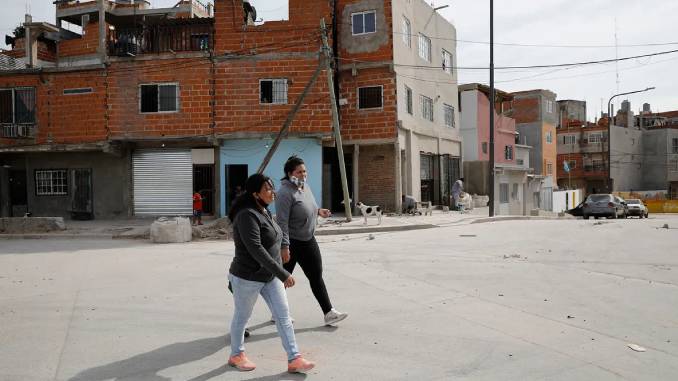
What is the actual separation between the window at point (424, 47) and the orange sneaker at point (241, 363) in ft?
83.4

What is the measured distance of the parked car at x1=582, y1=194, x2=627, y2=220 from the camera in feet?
97.4

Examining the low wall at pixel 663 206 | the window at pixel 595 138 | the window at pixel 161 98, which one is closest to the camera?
the window at pixel 161 98

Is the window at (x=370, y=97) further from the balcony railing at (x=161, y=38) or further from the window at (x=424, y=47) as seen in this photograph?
the balcony railing at (x=161, y=38)

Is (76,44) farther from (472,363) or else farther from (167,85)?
(472,363)

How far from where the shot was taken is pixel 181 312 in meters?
6.45

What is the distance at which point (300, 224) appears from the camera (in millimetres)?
5512

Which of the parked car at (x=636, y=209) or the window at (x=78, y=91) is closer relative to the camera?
the window at (x=78, y=91)

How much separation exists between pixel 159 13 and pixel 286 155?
22.2 m

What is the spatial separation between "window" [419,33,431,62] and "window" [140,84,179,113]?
12.4 m

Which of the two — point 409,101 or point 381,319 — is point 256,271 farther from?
point 409,101

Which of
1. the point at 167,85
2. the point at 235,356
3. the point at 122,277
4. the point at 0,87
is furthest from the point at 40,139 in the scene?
the point at 235,356

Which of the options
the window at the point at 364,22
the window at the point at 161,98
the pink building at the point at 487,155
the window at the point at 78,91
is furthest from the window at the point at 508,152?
the window at the point at 78,91

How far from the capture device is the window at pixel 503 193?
38.6 metres

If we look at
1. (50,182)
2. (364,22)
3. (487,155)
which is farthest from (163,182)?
(487,155)
